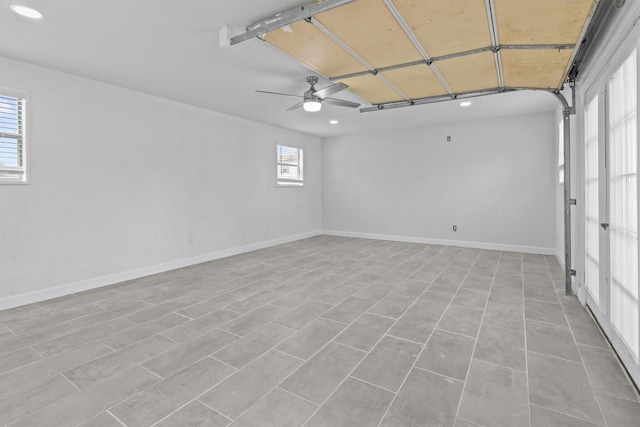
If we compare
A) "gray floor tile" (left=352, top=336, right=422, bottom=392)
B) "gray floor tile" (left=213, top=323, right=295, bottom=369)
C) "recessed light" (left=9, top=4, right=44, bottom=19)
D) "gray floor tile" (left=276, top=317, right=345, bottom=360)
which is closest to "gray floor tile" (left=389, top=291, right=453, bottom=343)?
"gray floor tile" (left=352, top=336, right=422, bottom=392)

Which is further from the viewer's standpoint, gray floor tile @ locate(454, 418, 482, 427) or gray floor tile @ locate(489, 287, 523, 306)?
gray floor tile @ locate(489, 287, 523, 306)

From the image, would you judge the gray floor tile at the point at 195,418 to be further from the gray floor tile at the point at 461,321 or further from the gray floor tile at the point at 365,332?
the gray floor tile at the point at 461,321

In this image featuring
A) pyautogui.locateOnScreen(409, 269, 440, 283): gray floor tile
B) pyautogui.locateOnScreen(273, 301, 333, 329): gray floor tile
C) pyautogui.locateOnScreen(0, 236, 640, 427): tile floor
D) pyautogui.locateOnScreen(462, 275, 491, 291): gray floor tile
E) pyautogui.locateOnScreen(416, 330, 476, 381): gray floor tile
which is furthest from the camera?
pyautogui.locateOnScreen(409, 269, 440, 283): gray floor tile

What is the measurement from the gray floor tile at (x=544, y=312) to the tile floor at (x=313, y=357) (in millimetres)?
11

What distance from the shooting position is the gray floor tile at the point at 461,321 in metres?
2.55

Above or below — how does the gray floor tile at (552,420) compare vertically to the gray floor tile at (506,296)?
below

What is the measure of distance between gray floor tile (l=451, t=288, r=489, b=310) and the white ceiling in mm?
2973

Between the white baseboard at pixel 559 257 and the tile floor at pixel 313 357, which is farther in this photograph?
the white baseboard at pixel 559 257

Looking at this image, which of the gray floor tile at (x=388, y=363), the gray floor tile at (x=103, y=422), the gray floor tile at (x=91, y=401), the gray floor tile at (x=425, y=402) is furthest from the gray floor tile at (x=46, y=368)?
the gray floor tile at (x=425, y=402)

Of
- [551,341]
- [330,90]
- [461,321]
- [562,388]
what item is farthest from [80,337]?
[551,341]

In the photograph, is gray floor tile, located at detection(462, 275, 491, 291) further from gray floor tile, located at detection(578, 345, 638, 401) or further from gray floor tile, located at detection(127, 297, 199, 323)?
gray floor tile, located at detection(127, 297, 199, 323)

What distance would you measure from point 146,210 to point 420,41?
13.5ft

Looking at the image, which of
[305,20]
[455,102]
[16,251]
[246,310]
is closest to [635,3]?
[305,20]

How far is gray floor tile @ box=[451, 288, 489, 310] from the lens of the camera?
3.09 m
